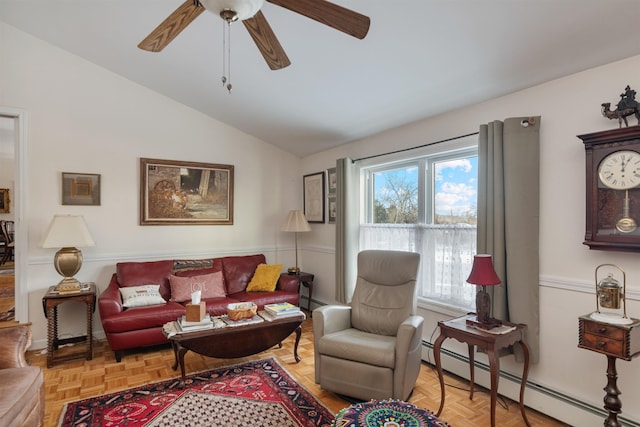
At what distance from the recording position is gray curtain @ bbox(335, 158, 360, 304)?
3924 millimetres

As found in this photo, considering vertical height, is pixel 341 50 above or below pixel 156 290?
above

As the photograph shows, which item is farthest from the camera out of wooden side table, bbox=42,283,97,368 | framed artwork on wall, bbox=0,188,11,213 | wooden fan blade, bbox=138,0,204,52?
framed artwork on wall, bbox=0,188,11,213

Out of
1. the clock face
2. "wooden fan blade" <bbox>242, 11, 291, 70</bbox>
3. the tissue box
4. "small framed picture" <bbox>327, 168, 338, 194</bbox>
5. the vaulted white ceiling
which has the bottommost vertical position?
the tissue box

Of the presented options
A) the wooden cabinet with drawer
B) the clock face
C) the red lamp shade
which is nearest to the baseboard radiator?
the wooden cabinet with drawer

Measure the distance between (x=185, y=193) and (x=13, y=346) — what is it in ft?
7.99

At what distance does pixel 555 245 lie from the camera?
7.52ft

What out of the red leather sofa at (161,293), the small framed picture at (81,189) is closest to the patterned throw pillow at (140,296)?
the red leather sofa at (161,293)

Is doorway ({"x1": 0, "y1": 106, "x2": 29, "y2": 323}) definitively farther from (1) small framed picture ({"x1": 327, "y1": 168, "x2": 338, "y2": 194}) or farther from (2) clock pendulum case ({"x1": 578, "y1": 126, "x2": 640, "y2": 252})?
Answer: (2) clock pendulum case ({"x1": 578, "y1": 126, "x2": 640, "y2": 252})

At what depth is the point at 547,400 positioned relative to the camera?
→ 2.31 metres

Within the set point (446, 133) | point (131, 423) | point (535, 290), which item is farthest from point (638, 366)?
→ point (131, 423)

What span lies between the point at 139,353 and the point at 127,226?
1412mm

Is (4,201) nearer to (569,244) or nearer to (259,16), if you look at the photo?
(259,16)

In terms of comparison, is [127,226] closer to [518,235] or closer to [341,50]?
[341,50]

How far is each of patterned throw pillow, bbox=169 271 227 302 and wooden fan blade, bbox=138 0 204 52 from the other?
2.57m
